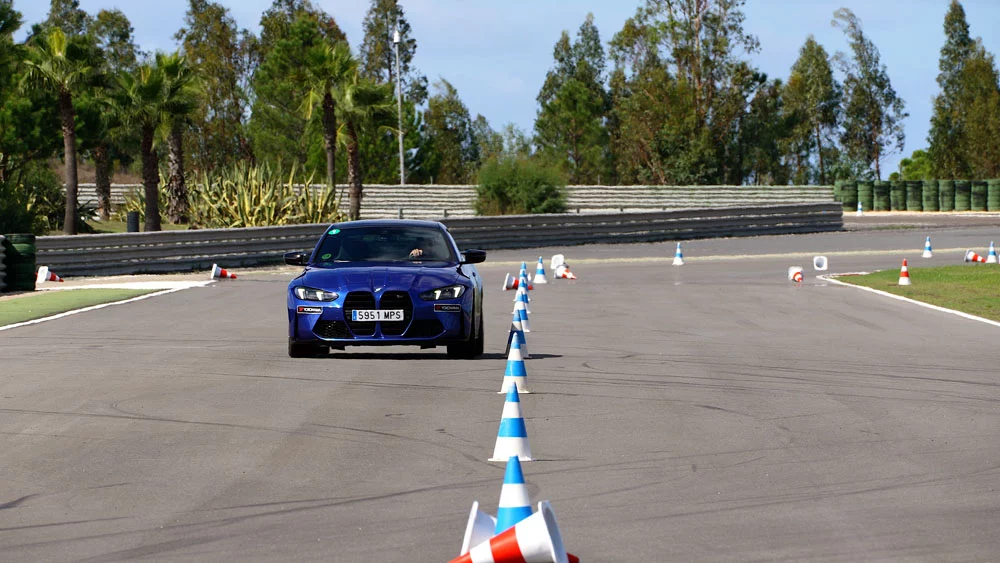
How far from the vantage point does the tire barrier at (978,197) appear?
221 ft

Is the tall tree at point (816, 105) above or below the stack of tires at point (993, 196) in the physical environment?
above

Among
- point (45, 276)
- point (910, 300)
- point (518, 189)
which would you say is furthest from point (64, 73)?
point (910, 300)

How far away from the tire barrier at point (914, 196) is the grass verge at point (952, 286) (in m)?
A: 40.5

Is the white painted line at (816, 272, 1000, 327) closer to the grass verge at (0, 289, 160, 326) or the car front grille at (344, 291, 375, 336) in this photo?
the car front grille at (344, 291, 375, 336)

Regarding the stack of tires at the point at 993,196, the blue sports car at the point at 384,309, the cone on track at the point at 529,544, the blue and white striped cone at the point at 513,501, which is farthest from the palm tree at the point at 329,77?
the cone on track at the point at 529,544

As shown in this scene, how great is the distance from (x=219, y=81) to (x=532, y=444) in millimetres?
86486

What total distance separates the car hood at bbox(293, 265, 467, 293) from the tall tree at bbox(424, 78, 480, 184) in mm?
87644

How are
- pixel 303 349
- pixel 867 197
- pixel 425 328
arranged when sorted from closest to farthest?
pixel 425 328 → pixel 303 349 → pixel 867 197

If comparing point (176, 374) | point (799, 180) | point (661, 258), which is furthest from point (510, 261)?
point (799, 180)

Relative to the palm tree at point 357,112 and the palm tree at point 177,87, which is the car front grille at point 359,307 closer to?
the palm tree at point 177,87

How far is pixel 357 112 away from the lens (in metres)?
50.0

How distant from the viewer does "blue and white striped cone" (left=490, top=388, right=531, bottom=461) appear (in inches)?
318

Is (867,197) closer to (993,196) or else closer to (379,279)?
(993,196)

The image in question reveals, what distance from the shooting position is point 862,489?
7371 millimetres
